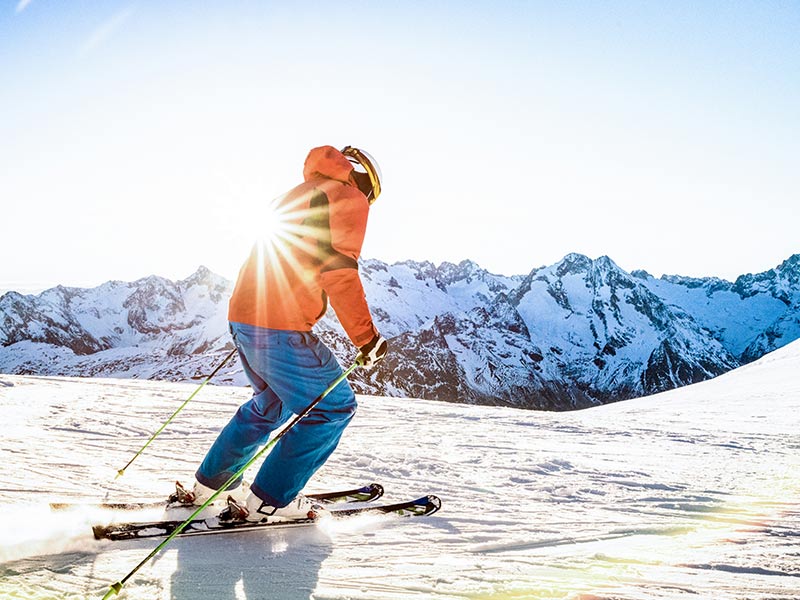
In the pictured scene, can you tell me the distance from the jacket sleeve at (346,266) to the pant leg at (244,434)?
0.79 metres

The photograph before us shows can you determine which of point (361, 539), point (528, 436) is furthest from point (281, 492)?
point (528, 436)

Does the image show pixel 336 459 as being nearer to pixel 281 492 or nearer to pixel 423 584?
pixel 281 492

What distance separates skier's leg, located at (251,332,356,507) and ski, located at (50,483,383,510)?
0.73 m

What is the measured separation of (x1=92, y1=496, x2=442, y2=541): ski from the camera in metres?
3.24

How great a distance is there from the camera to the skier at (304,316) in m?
3.53

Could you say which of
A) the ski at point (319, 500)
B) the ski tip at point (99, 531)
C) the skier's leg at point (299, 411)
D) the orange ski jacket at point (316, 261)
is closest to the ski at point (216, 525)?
the ski tip at point (99, 531)

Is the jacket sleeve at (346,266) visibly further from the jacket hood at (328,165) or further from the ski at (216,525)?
the ski at (216,525)

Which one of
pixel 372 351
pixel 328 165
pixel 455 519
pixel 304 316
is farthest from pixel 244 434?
pixel 328 165

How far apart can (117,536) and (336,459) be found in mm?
3208

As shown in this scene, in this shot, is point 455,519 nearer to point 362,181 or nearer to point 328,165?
point 362,181

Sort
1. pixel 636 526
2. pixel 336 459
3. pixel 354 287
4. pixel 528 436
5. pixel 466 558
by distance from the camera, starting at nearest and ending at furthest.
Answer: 1. pixel 466 558
2. pixel 354 287
3. pixel 636 526
4. pixel 336 459
5. pixel 528 436

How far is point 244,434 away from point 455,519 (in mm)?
1548

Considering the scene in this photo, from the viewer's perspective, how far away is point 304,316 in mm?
3592

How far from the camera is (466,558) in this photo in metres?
3.20
